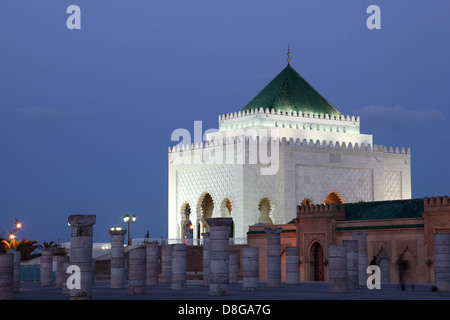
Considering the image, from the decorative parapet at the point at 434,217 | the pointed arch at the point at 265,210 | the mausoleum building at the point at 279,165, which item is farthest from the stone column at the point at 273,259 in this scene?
the pointed arch at the point at 265,210

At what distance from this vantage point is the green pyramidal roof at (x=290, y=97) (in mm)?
35406

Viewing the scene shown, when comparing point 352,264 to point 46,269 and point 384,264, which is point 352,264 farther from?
point 46,269

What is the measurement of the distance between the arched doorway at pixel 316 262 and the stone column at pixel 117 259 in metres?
6.67

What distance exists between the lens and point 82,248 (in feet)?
50.9

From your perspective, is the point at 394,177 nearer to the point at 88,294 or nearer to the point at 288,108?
the point at 288,108

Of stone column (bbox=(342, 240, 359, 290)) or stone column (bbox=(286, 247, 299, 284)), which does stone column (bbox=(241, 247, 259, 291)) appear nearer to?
stone column (bbox=(342, 240, 359, 290))

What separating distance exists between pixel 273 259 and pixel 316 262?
4.73 meters

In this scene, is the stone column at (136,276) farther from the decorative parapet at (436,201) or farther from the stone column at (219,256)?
the decorative parapet at (436,201)

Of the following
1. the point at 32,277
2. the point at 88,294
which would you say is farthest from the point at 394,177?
the point at 88,294

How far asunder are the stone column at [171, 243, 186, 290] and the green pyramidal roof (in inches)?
548

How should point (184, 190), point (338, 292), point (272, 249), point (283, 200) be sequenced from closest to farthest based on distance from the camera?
point (338, 292) → point (272, 249) → point (283, 200) → point (184, 190)

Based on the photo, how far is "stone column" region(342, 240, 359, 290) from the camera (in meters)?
20.0

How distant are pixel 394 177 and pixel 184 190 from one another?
9049 millimetres
